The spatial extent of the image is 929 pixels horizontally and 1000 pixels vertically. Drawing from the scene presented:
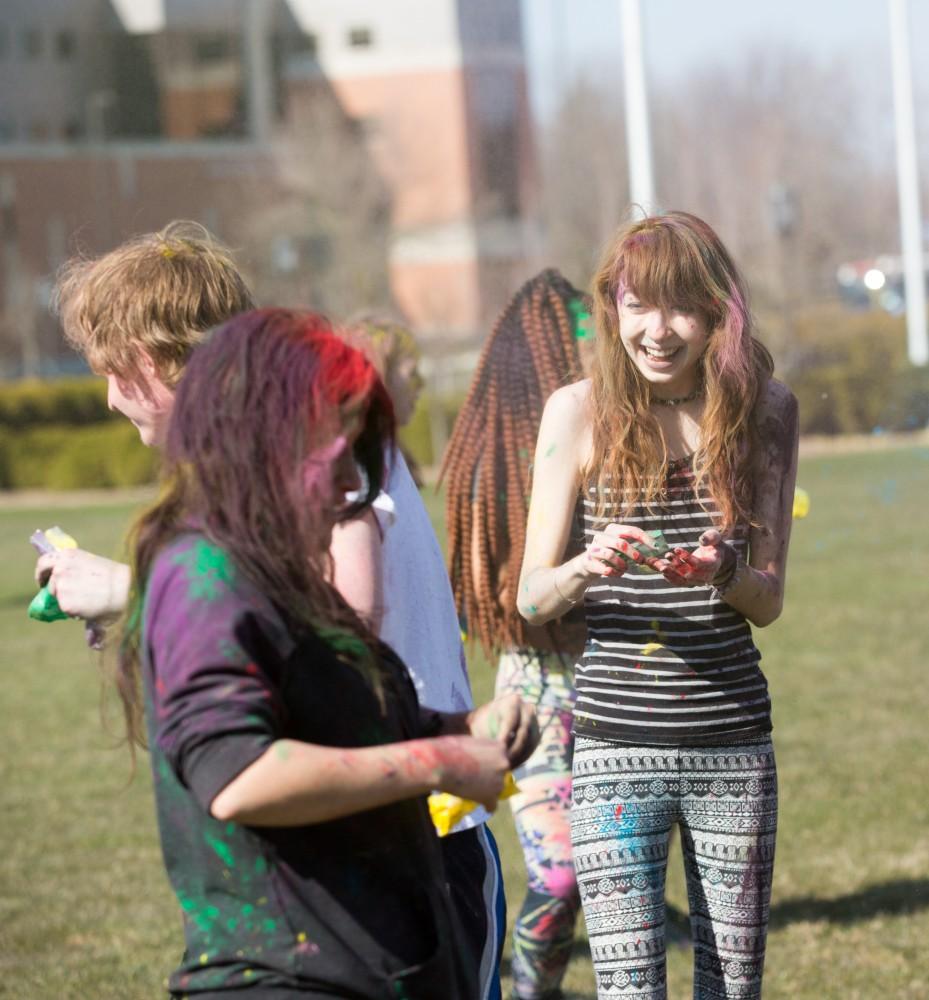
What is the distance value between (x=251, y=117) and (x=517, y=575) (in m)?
55.3

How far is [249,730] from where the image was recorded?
1.76 m

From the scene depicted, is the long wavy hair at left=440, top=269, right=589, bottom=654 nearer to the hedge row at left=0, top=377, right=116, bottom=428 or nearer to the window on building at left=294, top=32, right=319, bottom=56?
the hedge row at left=0, top=377, right=116, bottom=428

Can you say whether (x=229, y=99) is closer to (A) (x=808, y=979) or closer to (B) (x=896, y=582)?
(B) (x=896, y=582)

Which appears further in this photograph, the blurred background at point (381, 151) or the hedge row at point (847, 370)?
the blurred background at point (381, 151)

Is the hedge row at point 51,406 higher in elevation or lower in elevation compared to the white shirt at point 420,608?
lower

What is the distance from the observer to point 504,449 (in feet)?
12.7

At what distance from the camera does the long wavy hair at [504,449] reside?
3812 mm

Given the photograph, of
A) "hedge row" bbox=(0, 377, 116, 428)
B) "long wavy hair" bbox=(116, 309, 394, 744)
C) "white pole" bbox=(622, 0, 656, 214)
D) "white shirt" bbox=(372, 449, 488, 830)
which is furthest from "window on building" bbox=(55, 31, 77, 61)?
"long wavy hair" bbox=(116, 309, 394, 744)

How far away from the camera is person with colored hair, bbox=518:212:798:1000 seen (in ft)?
9.23

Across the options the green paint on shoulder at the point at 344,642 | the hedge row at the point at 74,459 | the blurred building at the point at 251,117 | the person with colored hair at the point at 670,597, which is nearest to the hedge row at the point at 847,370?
the hedge row at the point at 74,459

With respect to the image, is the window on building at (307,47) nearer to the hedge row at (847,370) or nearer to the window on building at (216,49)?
the window on building at (216,49)

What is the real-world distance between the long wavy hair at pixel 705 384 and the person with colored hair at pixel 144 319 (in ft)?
2.47

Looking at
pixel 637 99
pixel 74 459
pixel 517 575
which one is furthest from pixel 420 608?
pixel 74 459

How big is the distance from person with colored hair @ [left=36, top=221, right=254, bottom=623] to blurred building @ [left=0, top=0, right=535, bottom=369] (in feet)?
158
